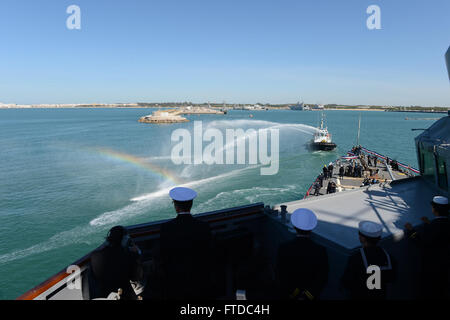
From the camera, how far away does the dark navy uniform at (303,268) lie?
2887mm

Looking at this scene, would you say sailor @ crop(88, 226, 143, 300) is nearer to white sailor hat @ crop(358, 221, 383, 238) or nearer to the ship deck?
white sailor hat @ crop(358, 221, 383, 238)

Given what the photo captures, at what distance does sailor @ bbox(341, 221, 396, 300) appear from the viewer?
282 centimetres

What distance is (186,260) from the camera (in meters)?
2.98

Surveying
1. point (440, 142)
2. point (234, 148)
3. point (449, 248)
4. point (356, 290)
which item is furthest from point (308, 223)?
point (234, 148)

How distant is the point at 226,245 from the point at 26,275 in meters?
14.2

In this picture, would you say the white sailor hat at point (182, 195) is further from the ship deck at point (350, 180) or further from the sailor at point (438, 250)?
the ship deck at point (350, 180)

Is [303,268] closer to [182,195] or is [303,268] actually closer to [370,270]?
[370,270]

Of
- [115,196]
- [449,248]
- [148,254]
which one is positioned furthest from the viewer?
[115,196]

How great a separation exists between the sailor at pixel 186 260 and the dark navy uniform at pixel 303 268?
898 millimetres

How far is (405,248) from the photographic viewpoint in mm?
4656

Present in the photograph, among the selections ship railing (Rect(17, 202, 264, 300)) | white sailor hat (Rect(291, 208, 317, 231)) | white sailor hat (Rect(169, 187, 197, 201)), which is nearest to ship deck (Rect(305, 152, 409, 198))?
ship railing (Rect(17, 202, 264, 300))

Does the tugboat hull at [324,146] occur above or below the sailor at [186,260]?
below

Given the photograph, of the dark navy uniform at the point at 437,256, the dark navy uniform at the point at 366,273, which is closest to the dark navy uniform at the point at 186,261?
the dark navy uniform at the point at 366,273
